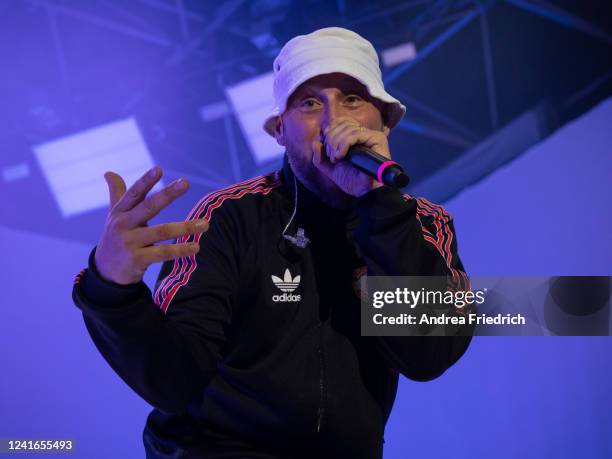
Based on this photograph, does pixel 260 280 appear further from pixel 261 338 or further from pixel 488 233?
pixel 488 233

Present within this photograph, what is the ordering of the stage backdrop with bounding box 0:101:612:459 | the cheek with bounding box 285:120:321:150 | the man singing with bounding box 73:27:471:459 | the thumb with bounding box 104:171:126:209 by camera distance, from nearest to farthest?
1. the thumb with bounding box 104:171:126:209
2. the man singing with bounding box 73:27:471:459
3. the cheek with bounding box 285:120:321:150
4. the stage backdrop with bounding box 0:101:612:459

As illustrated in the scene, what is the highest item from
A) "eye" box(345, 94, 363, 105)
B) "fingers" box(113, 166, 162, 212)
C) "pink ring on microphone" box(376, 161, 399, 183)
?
→ "eye" box(345, 94, 363, 105)

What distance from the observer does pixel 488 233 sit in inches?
114

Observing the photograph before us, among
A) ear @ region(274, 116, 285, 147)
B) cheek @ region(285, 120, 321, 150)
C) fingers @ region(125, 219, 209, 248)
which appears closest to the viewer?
fingers @ region(125, 219, 209, 248)

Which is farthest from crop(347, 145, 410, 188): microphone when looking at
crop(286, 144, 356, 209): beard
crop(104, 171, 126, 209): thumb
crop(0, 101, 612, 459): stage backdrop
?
crop(0, 101, 612, 459): stage backdrop

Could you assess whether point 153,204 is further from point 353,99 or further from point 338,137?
point 353,99

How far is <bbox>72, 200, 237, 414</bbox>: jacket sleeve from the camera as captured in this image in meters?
1.02

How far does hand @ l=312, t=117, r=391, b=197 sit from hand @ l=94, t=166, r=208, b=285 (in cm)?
38

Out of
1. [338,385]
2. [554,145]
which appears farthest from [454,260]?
[554,145]

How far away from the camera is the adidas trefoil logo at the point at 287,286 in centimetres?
135

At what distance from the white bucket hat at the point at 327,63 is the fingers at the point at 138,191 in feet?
1.89

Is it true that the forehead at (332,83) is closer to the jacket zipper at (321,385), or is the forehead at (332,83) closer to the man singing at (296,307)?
the man singing at (296,307)

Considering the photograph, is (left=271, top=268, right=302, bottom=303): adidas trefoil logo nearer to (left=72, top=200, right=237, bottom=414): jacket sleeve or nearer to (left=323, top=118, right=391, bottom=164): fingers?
(left=72, top=200, right=237, bottom=414): jacket sleeve

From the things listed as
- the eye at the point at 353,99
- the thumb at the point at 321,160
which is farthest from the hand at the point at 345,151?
the eye at the point at 353,99
